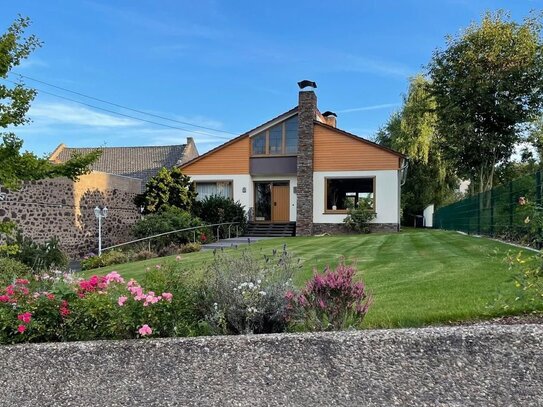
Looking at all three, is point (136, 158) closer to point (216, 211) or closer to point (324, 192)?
point (216, 211)

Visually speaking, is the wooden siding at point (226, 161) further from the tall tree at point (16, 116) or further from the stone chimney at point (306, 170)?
the tall tree at point (16, 116)

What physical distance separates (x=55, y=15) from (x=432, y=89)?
16206 mm

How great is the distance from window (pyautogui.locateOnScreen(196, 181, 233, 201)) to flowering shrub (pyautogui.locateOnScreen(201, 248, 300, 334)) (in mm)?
20425

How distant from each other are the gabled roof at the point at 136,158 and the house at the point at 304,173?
14693 mm

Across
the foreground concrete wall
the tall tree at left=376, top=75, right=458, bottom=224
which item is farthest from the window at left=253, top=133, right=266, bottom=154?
the foreground concrete wall

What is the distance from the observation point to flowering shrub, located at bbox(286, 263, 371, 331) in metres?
3.75

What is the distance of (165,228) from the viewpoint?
17234 millimetres

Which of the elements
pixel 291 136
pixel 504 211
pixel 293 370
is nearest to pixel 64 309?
pixel 293 370

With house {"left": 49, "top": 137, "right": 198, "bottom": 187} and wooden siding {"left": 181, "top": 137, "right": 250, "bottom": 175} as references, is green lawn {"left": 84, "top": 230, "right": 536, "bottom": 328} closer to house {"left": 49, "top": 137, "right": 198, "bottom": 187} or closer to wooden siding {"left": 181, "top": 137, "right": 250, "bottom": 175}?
wooden siding {"left": 181, "top": 137, "right": 250, "bottom": 175}

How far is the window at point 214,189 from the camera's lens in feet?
80.3

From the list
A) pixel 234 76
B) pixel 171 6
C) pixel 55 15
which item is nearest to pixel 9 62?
pixel 55 15

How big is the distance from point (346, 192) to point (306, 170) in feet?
7.76

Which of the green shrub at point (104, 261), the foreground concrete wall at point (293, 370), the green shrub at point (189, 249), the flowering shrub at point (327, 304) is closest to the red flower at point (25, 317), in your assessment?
the foreground concrete wall at point (293, 370)

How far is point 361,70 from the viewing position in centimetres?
1889
